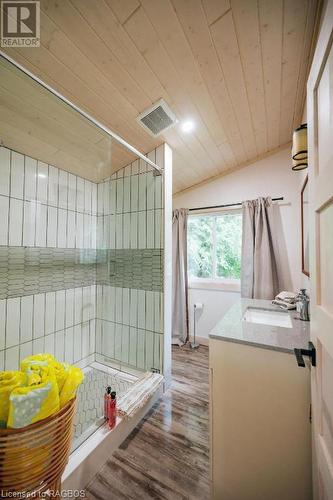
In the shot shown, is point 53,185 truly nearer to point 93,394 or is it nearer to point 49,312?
point 49,312

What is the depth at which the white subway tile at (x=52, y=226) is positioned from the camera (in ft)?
5.75

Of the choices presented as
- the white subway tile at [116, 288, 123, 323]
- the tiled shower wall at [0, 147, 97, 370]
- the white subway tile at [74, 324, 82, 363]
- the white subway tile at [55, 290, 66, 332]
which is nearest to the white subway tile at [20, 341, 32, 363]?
the tiled shower wall at [0, 147, 97, 370]

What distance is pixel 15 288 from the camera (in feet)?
5.05

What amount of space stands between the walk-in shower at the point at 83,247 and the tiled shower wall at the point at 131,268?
10mm

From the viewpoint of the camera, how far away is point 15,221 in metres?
1.52

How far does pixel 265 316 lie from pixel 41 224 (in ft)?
6.67

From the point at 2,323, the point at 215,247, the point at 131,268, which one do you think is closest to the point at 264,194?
the point at 215,247

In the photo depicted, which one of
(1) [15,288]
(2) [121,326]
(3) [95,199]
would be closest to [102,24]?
(3) [95,199]

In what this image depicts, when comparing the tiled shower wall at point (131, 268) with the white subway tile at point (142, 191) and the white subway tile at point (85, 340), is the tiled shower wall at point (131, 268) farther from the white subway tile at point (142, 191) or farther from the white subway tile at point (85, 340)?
the white subway tile at point (85, 340)

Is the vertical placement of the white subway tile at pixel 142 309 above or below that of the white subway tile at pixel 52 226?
below

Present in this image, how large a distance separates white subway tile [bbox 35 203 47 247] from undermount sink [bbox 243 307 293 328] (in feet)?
5.86

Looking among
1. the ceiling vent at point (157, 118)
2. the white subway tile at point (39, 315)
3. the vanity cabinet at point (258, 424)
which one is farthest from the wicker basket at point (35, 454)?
the ceiling vent at point (157, 118)

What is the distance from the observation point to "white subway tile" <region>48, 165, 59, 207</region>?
68.5 inches

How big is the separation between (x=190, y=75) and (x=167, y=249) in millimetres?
1270
